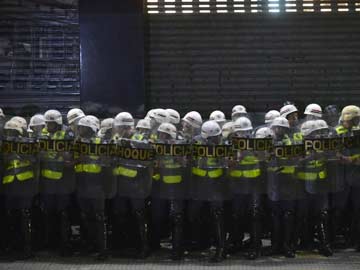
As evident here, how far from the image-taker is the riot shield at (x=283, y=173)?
10500 mm

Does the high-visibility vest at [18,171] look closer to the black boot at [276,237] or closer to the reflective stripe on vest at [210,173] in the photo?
the reflective stripe on vest at [210,173]

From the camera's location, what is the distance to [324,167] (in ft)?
35.0

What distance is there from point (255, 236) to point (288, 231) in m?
0.44

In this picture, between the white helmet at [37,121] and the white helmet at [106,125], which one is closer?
the white helmet at [37,121]

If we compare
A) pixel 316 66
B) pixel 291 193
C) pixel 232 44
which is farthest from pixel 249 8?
pixel 291 193

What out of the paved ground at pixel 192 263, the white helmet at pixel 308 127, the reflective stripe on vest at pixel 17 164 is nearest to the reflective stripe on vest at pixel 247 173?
the white helmet at pixel 308 127

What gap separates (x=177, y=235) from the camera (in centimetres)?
1048

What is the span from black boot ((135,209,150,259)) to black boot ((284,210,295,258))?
6.02 ft

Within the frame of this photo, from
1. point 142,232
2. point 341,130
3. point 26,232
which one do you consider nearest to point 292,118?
point 341,130

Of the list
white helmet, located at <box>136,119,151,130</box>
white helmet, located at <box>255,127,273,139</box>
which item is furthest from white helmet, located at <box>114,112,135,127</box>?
white helmet, located at <box>255,127,273,139</box>

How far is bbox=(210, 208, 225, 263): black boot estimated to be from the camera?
10414 mm

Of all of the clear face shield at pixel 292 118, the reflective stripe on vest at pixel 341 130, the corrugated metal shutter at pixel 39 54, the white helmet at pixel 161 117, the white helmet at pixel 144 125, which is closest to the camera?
the white helmet at pixel 144 125

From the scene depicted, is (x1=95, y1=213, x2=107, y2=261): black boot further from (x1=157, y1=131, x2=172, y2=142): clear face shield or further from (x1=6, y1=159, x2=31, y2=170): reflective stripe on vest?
(x1=157, y1=131, x2=172, y2=142): clear face shield

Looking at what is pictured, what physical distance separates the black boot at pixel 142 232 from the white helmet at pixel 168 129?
108 centimetres
